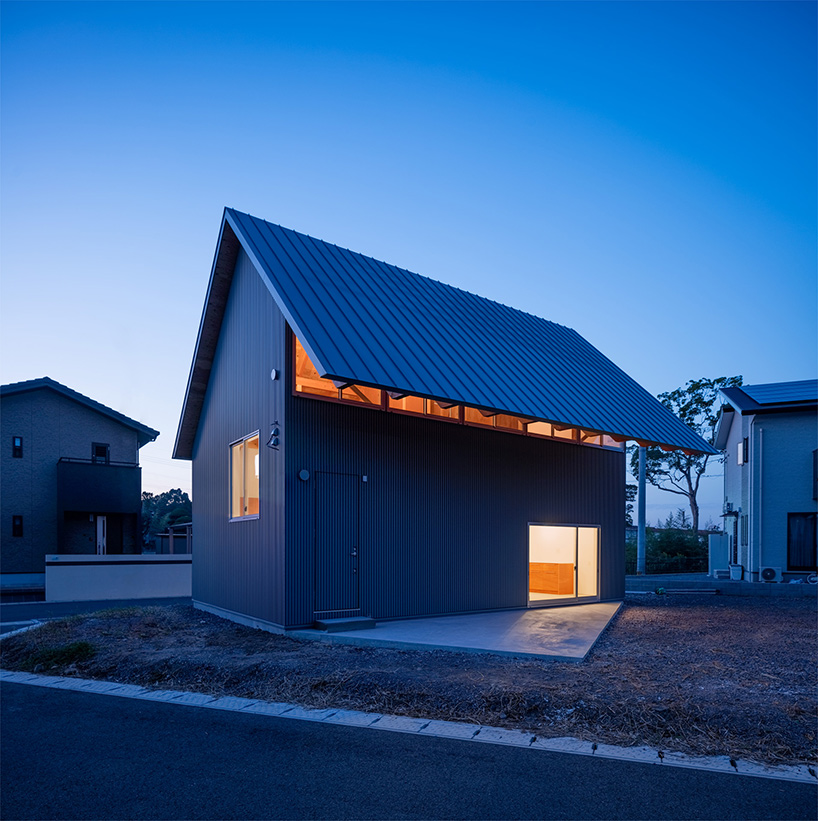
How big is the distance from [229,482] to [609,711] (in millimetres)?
8562

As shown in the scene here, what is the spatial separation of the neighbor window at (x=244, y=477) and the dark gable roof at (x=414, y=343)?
250 cm

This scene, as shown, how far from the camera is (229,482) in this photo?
12.4 meters

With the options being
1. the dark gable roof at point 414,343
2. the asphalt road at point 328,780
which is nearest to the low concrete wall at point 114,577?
the dark gable roof at point 414,343

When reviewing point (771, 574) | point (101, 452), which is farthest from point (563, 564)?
point (101, 452)

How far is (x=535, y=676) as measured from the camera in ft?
22.4

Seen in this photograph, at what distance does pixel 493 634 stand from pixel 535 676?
9.25 feet

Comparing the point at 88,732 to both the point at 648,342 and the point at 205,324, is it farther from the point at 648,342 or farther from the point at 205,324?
the point at 648,342

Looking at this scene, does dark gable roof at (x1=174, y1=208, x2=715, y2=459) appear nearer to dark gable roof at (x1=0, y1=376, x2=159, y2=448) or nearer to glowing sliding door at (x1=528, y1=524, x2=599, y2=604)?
glowing sliding door at (x1=528, y1=524, x2=599, y2=604)

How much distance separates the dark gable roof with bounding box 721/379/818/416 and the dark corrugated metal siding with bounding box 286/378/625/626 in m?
9.63

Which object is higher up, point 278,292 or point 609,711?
point 278,292

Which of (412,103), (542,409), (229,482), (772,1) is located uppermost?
(412,103)

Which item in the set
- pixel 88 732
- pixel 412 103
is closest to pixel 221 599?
pixel 88 732

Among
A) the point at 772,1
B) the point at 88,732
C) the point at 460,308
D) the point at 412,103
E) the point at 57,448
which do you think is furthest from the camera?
the point at 57,448

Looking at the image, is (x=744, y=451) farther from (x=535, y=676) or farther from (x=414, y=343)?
(x=535, y=676)
